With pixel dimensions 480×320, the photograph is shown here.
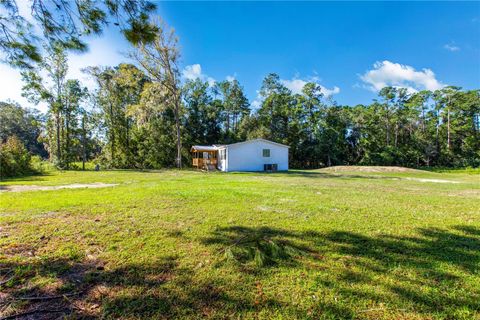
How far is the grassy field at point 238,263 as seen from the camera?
6.38 feet

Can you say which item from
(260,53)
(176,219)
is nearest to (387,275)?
(176,219)

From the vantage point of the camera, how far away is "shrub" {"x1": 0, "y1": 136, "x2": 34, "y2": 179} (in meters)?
12.6

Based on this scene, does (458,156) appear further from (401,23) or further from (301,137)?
(401,23)

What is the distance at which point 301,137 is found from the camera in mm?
29719

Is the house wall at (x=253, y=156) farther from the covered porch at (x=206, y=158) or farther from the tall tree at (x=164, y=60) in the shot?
the tall tree at (x=164, y=60)

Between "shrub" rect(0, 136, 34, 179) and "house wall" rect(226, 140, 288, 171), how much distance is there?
45.6 feet

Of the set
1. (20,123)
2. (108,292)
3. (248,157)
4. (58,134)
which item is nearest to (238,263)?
(108,292)

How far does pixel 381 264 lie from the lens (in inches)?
106

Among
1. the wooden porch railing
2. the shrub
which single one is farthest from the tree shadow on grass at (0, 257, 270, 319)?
the wooden porch railing

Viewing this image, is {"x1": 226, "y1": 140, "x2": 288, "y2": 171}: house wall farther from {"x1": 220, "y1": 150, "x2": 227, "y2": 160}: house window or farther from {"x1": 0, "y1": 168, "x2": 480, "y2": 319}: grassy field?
{"x1": 0, "y1": 168, "x2": 480, "y2": 319}: grassy field

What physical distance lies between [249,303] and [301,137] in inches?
1149

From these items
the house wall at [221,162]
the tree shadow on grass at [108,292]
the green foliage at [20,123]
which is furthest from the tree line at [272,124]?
the tree shadow on grass at [108,292]

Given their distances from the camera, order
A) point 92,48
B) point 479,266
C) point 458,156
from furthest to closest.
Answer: point 458,156, point 92,48, point 479,266

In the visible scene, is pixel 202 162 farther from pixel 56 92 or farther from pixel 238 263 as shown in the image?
pixel 238 263
